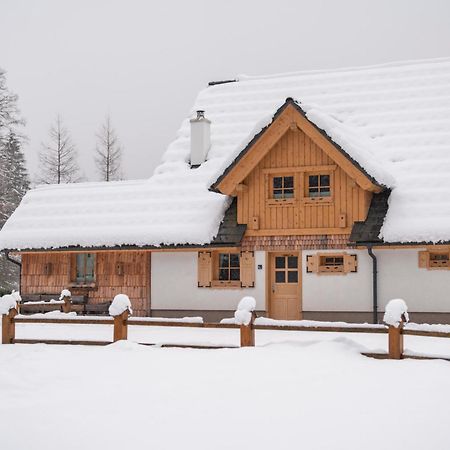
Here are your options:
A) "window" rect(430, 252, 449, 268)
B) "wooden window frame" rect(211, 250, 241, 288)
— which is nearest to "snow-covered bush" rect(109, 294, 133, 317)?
"wooden window frame" rect(211, 250, 241, 288)

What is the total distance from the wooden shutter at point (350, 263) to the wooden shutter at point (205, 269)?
156 inches

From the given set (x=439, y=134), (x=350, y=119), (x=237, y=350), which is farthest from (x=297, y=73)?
(x=237, y=350)

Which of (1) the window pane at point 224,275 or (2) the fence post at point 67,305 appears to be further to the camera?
(1) the window pane at point 224,275

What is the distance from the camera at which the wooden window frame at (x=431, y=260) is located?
19078 mm

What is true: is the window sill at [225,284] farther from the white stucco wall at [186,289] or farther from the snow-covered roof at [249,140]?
the snow-covered roof at [249,140]

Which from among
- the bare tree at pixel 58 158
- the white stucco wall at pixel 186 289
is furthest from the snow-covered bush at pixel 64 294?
the bare tree at pixel 58 158

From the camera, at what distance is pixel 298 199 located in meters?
20.4

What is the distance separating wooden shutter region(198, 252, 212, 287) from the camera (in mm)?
21234

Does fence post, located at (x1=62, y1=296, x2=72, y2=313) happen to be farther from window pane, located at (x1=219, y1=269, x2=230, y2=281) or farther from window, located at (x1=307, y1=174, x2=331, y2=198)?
window, located at (x1=307, y1=174, x2=331, y2=198)

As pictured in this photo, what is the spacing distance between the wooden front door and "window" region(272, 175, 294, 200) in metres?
1.64

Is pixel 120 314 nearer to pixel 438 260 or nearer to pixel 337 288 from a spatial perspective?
pixel 337 288

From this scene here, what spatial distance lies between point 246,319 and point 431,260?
8.61 meters

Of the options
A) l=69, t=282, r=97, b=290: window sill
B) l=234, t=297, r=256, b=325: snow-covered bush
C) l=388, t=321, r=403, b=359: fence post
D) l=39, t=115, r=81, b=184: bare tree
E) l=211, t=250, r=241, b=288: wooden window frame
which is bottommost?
l=388, t=321, r=403, b=359: fence post

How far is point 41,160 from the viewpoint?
1750 inches
